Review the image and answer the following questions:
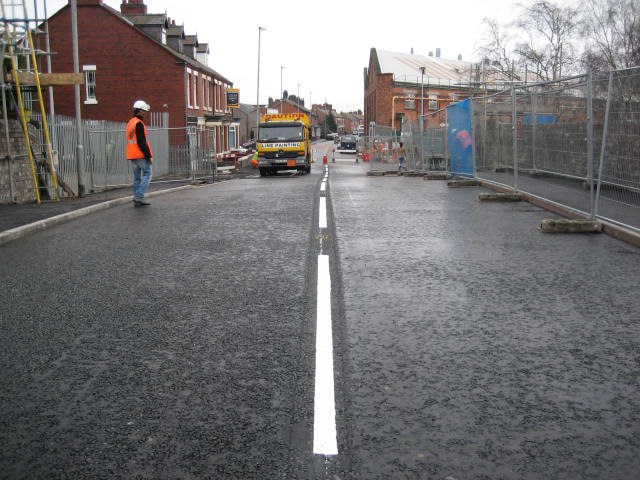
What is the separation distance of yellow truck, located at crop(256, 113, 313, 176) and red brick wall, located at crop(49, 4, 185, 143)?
37.3 feet

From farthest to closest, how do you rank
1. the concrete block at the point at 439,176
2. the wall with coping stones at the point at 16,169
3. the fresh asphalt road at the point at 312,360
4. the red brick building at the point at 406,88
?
the red brick building at the point at 406,88 < the concrete block at the point at 439,176 < the wall with coping stones at the point at 16,169 < the fresh asphalt road at the point at 312,360

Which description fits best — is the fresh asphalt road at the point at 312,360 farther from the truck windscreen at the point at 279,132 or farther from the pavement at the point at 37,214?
the truck windscreen at the point at 279,132

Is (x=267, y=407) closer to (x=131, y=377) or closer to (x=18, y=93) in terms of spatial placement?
(x=131, y=377)

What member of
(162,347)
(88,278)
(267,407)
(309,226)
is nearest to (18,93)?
(309,226)

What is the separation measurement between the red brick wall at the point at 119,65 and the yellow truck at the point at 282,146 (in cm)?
1138

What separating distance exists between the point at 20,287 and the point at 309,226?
4538mm

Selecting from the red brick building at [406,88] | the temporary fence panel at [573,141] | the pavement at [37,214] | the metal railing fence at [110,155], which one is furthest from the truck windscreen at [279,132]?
the red brick building at [406,88]

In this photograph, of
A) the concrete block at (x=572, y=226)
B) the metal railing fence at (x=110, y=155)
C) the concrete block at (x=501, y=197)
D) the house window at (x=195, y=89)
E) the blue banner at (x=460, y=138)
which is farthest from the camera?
the house window at (x=195, y=89)

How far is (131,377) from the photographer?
3775 millimetres

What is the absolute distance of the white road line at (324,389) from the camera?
2961 millimetres

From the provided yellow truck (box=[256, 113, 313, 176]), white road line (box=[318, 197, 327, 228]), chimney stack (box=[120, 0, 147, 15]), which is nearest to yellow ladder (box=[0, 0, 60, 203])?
white road line (box=[318, 197, 327, 228])

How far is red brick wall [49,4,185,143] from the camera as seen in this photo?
40.5m

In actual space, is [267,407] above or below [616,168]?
below

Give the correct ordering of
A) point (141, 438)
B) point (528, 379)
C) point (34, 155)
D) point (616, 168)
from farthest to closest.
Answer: point (34, 155)
point (616, 168)
point (528, 379)
point (141, 438)
